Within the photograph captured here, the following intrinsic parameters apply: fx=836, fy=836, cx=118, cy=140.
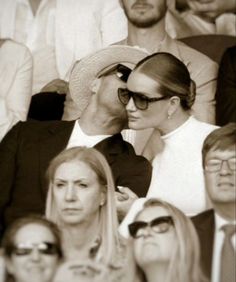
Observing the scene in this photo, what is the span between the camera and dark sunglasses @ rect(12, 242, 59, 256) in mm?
4141

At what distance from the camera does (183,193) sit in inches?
167

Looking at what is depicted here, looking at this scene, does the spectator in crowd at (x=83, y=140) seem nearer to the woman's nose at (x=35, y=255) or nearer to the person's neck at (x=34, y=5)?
the woman's nose at (x=35, y=255)

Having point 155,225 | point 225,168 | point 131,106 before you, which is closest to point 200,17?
point 131,106

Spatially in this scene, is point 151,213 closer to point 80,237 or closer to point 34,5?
point 80,237

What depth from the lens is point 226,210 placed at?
165 inches

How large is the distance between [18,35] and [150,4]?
773 mm

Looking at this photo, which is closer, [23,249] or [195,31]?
[23,249]

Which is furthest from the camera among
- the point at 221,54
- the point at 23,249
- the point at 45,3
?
the point at 45,3

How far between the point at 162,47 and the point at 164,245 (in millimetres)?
1074

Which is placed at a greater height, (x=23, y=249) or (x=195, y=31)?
(x=195, y=31)

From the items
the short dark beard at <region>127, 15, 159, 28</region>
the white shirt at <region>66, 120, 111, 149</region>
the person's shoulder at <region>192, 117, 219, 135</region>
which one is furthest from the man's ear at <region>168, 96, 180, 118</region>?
the short dark beard at <region>127, 15, 159, 28</region>

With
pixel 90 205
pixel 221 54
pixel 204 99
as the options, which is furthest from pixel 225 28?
pixel 90 205

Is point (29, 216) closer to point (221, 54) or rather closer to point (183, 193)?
point (183, 193)

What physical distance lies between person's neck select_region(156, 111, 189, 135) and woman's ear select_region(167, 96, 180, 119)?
0.02 metres
